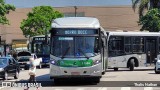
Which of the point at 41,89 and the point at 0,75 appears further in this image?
the point at 0,75

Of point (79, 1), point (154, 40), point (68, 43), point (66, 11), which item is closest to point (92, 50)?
point (68, 43)

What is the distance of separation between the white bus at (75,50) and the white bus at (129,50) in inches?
529

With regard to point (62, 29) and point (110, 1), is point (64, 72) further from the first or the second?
point (110, 1)

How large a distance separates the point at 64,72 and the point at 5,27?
92182 millimetres

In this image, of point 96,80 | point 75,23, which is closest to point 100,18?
point 96,80

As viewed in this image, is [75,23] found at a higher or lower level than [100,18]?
higher

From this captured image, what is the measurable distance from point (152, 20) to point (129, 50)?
22.1 m

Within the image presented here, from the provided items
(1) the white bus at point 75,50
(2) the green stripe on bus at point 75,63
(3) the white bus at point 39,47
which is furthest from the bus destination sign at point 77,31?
(3) the white bus at point 39,47

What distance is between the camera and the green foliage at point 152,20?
56.8 meters

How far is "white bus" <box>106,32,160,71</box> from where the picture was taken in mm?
37000

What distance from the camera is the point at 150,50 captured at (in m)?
38.2

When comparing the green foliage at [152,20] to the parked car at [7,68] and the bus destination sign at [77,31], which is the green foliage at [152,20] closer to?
the parked car at [7,68]

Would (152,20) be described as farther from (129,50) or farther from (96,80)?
(96,80)

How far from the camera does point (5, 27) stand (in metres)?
113
